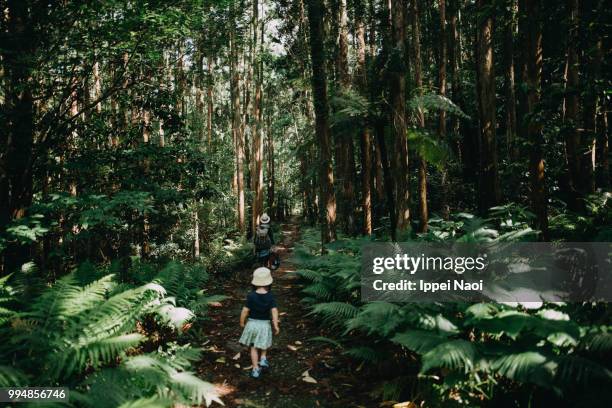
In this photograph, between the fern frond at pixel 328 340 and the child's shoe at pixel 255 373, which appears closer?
the child's shoe at pixel 255 373

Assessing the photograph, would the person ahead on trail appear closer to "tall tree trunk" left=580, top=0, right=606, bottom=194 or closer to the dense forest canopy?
the dense forest canopy

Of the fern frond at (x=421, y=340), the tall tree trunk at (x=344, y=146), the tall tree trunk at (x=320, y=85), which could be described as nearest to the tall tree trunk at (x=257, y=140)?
the tall tree trunk at (x=344, y=146)

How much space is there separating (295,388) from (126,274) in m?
4.66

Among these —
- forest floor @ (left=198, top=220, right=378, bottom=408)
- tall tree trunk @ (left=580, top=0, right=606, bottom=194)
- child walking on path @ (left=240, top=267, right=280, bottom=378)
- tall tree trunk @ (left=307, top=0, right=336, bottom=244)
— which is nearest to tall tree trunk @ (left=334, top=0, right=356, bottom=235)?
tall tree trunk @ (left=307, top=0, right=336, bottom=244)

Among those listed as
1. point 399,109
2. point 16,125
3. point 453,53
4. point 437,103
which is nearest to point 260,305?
point 399,109

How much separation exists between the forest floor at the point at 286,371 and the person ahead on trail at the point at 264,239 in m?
2.49

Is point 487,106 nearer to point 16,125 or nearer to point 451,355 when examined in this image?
point 451,355

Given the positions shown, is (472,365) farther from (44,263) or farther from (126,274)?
(44,263)

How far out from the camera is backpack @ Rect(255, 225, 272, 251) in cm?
977

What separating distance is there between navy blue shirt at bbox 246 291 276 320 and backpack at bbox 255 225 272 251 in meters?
4.61

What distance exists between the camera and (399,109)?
7.97 metres

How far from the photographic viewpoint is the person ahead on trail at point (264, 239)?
9766 mm

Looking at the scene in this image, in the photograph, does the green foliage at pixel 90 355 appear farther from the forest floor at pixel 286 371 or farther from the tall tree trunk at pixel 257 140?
the tall tree trunk at pixel 257 140

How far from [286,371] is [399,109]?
5668 millimetres
